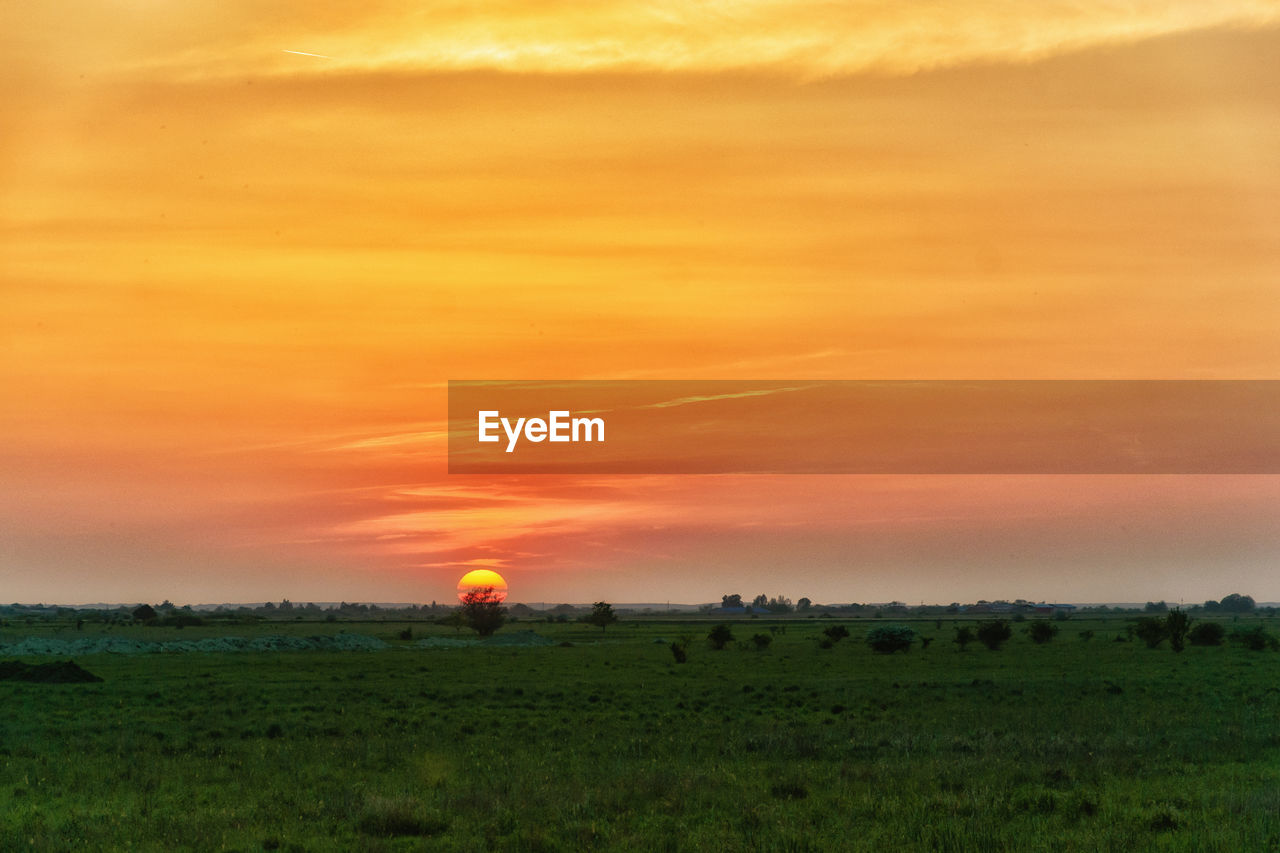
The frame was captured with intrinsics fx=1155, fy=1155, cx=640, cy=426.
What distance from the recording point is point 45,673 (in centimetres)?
5541

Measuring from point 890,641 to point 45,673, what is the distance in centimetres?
5725

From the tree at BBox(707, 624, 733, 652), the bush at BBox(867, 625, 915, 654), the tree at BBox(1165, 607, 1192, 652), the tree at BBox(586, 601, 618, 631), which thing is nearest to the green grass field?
the bush at BBox(867, 625, 915, 654)

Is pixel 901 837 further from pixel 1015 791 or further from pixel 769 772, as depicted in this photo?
pixel 769 772

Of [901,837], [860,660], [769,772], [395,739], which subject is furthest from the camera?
[860,660]

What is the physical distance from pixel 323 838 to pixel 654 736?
588 inches

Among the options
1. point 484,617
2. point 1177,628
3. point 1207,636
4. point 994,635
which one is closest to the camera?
point 1177,628

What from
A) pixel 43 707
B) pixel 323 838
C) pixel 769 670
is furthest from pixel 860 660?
pixel 323 838

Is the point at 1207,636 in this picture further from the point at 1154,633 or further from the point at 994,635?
the point at 994,635

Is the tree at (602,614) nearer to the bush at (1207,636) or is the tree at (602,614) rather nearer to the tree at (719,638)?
the tree at (719,638)

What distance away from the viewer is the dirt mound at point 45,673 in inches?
2146

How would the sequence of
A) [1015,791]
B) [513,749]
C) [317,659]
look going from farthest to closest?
1. [317,659]
2. [513,749]
3. [1015,791]

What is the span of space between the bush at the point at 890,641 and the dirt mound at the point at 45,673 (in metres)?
54.4

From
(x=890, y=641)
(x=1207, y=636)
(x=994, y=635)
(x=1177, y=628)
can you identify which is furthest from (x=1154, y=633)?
(x=890, y=641)

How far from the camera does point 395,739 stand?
31.3 metres
